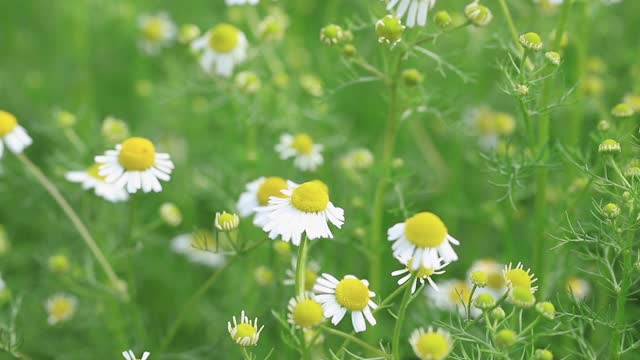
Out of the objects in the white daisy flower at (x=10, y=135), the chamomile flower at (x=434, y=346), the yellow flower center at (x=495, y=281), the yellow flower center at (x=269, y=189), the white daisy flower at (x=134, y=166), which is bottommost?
the yellow flower center at (x=495, y=281)

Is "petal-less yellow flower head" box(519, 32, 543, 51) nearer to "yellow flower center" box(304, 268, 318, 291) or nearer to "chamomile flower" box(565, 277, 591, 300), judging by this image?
"yellow flower center" box(304, 268, 318, 291)

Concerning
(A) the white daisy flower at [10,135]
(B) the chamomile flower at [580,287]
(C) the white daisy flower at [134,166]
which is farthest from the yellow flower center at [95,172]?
(B) the chamomile flower at [580,287]

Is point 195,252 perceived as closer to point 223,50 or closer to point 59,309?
point 59,309

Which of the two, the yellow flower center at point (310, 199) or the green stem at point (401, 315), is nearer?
the green stem at point (401, 315)

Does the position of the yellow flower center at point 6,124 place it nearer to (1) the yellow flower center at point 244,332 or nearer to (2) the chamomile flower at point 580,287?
(1) the yellow flower center at point 244,332

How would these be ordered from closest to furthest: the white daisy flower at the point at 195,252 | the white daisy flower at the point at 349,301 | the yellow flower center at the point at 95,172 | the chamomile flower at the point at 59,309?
the white daisy flower at the point at 349,301, the yellow flower center at the point at 95,172, the chamomile flower at the point at 59,309, the white daisy flower at the point at 195,252

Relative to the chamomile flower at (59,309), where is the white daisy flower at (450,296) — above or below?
below

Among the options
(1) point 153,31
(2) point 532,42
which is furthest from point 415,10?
(1) point 153,31
